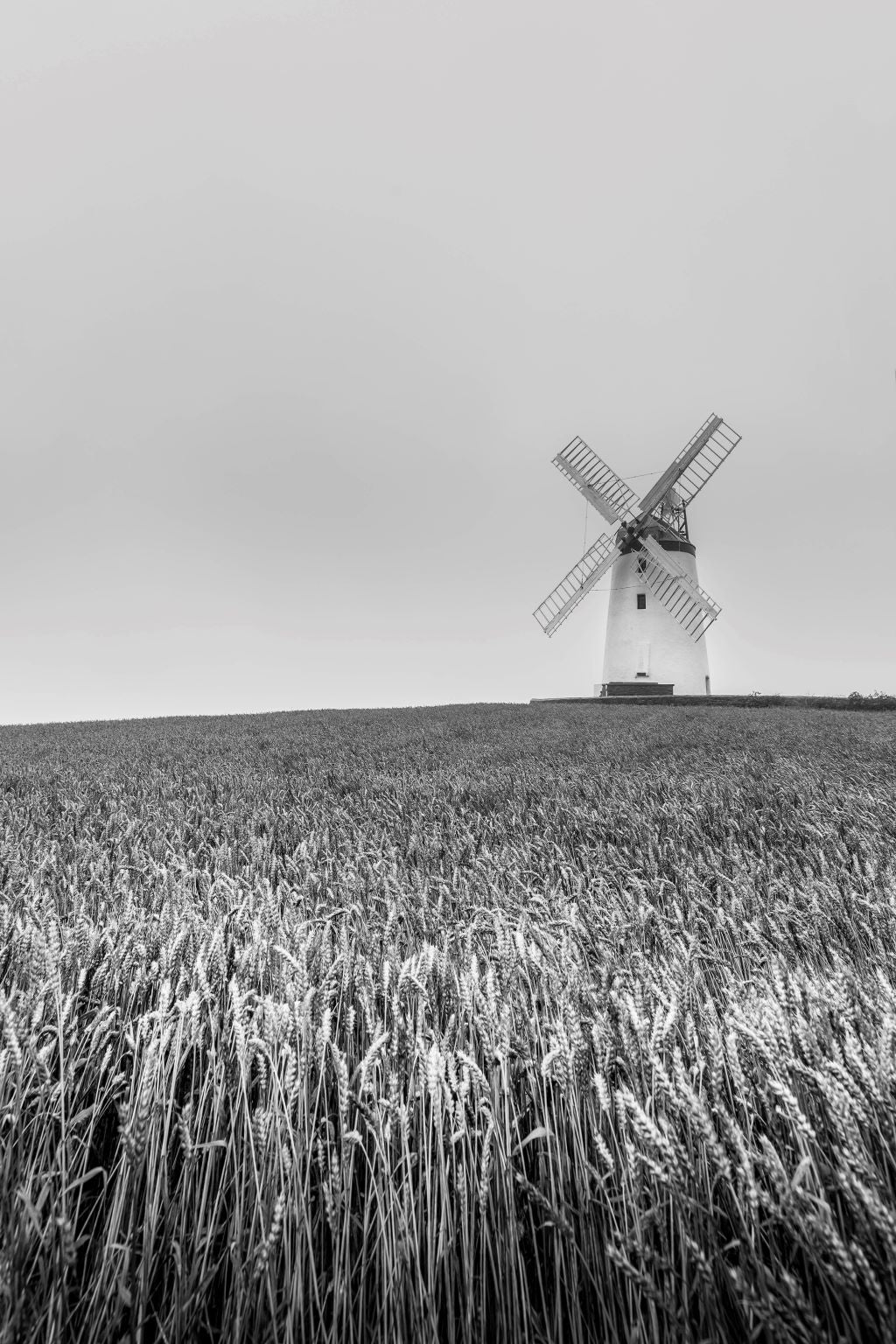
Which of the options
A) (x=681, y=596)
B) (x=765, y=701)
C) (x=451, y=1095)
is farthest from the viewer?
(x=681, y=596)

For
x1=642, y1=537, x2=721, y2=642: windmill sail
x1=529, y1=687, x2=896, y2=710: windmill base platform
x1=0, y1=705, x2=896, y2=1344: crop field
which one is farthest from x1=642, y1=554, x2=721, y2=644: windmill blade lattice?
x1=0, y1=705, x2=896, y2=1344: crop field

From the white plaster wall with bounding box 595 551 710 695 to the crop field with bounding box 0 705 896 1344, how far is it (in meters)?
41.1

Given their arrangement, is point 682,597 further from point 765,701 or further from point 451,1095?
point 451,1095

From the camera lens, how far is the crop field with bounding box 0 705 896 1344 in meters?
0.98

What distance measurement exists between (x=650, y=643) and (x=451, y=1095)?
44504mm

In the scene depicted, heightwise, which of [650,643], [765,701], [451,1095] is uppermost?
[650,643]

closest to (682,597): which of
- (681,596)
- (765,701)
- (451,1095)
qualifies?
(681,596)

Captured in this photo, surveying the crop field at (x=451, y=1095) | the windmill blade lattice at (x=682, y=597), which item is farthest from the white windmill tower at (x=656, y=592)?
the crop field at (x=451, y=1095)

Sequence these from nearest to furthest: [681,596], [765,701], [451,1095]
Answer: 1. [451,1095]
2. [765,701]
3. [681,596]

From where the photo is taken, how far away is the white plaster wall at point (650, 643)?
4331cm

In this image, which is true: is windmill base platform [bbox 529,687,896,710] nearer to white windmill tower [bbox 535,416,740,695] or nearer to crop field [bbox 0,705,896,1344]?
white windmill tower [bbox 535,416,740,695]

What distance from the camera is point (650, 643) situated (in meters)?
43.5

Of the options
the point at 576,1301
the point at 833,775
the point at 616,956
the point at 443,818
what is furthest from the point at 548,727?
the point at 576,1301

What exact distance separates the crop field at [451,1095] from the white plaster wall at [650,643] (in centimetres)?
4110
